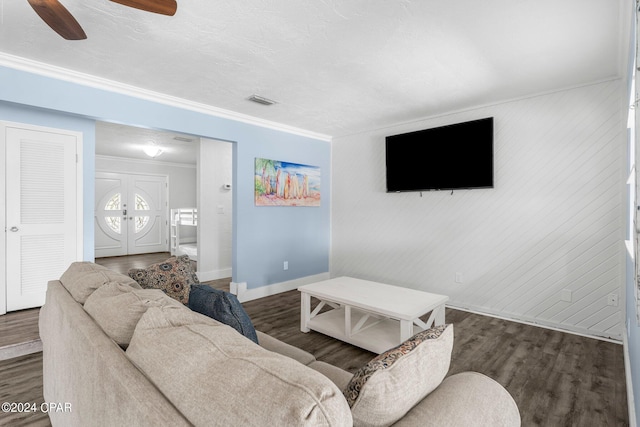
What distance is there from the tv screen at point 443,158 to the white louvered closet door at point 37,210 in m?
3.65

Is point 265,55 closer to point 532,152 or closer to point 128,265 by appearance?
point 532,152

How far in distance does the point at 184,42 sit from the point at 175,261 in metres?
1.53

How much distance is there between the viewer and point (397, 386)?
79 centimetres

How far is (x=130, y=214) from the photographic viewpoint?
7.79m

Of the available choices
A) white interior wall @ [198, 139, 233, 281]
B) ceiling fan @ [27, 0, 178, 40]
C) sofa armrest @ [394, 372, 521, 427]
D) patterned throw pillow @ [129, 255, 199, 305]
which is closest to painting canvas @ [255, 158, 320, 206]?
white interior wall @ [198, 139, 233, 281]

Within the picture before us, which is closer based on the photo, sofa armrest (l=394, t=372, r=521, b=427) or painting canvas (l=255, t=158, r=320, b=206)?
sofa armrest (l=394, t=372, r=521, b=427)

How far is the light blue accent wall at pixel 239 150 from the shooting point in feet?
8.87

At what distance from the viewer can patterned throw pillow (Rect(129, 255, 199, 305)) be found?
2068 millimetres

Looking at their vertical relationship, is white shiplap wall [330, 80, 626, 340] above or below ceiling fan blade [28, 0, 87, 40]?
below

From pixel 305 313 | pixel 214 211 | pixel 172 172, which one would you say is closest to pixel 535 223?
pixel 305 313

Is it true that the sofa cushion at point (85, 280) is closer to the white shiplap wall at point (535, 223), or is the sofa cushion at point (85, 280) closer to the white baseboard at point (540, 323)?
the white shiplap wall at point (535, 223)

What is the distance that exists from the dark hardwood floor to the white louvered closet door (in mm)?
346

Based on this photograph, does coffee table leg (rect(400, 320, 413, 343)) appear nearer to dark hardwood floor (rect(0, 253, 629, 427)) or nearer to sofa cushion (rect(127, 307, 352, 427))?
dark hardwood floor (rect(0, 253, 629, 427))

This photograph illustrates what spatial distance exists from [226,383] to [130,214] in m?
8.38
